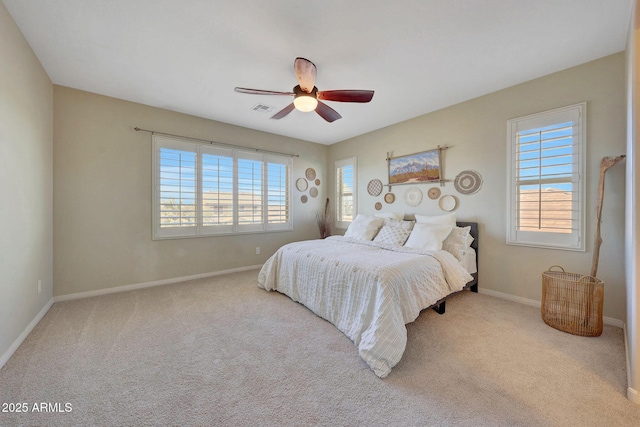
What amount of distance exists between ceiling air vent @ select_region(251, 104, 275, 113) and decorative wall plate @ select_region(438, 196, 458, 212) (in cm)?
296

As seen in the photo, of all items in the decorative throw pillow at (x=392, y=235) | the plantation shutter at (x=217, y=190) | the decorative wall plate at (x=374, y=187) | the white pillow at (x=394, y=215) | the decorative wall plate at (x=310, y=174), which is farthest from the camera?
the decorative wall plate at (x=310, y=174)

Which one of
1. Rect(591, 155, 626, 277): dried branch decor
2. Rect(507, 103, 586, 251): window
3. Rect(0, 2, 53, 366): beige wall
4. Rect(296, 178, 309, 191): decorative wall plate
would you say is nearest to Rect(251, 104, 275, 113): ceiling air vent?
Rect(296, 178, 309, 191): decorative wall plate

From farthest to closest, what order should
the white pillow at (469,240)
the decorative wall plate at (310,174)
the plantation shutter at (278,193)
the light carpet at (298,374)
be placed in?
the decorative wall plate at (310,174), the plantation shutter at (278,193), the white pillow at (469,240), the light carpet at (298,374)

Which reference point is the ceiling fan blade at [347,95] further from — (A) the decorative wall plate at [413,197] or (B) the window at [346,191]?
(B) the window at [346,191]

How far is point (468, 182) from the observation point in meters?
3.47

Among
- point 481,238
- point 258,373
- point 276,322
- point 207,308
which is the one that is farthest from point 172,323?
point 481,238

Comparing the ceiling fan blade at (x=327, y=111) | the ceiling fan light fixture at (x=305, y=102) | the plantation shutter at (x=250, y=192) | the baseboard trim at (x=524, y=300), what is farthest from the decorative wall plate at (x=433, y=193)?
the plantation shutter at (x=250, y=192)

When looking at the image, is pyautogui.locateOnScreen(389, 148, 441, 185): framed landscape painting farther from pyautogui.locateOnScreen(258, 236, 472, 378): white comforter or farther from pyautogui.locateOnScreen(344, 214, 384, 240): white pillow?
pyautogui.locateOnScreen(258, 236, 472, 378): white comforter

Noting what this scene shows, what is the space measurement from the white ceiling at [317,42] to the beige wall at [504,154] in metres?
0.23

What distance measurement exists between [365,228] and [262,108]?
244cm

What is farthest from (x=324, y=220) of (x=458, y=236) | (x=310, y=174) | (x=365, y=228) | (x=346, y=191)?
(x=458, y=236)

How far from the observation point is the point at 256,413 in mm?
1398

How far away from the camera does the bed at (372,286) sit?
1.86 metres

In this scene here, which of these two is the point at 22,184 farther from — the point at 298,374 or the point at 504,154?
the point at 504,154
